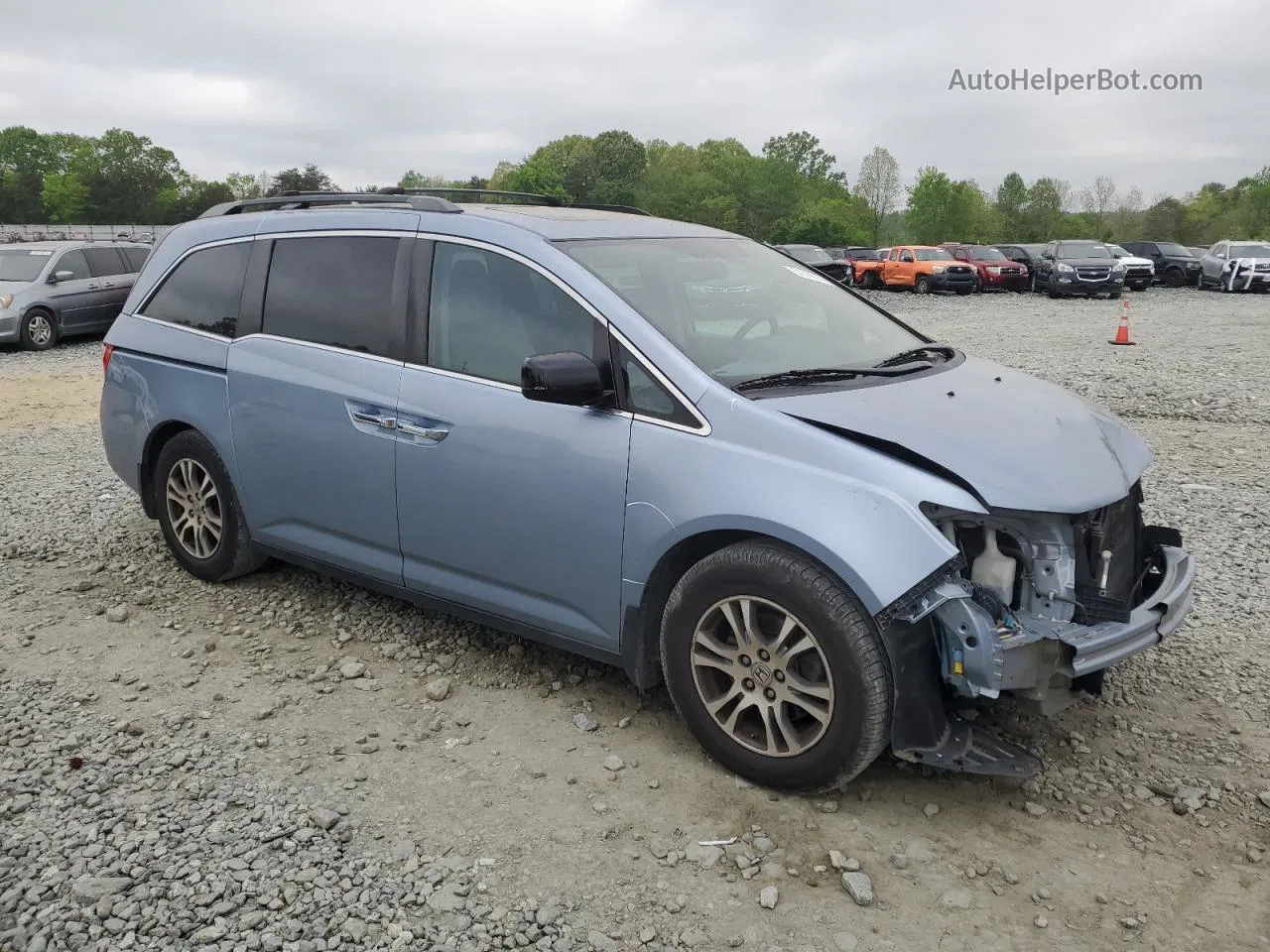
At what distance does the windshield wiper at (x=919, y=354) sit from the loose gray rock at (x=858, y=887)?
1.87 meters

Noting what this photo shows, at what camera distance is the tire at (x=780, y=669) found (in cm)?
304

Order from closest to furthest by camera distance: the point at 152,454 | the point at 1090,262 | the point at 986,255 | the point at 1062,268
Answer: the point at 152,454, the point at 1090,262, the point at 1062,268, the point at 986,255

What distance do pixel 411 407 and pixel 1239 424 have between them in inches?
315

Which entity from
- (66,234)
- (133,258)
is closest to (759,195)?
(66,234)

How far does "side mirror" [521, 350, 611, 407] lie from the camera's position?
3426 millimetres

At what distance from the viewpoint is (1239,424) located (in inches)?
356

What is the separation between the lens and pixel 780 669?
3203 mm

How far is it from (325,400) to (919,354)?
2486 millimetres

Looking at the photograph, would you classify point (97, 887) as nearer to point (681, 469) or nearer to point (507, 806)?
point (507, 806)

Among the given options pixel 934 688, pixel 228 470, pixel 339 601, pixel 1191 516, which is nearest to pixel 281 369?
pixel 228 470

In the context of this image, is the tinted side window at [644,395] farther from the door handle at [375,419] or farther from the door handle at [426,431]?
the door handle at [375,419]

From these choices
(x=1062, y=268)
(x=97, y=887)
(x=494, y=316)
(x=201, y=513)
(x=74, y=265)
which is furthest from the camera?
(x=1062, y=268)

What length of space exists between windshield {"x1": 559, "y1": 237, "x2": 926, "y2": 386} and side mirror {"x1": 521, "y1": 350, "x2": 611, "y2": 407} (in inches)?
12.7

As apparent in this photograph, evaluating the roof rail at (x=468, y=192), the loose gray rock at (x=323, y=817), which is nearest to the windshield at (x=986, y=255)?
the roof rail at (x=468, y=192)
